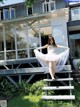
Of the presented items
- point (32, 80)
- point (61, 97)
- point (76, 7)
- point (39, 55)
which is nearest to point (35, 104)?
point (61, 97)

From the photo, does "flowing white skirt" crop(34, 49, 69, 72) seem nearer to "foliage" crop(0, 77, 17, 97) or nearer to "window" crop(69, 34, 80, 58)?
"foliage" crop(0, 77, 17, 97)

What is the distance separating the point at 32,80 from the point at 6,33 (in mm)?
4779

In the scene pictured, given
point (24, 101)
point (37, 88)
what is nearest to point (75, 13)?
point (37, 88)

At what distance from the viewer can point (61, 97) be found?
11055mm

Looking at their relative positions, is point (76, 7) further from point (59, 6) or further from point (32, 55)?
point (32, 55)

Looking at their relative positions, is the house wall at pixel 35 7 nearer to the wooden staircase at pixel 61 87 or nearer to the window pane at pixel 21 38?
the window pane at pixel 21 38

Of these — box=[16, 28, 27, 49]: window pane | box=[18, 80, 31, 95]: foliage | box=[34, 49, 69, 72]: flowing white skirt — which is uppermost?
box=[16, 28, 27, 49]: window pane

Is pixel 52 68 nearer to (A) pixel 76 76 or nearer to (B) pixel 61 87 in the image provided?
(B) pixel 61 87

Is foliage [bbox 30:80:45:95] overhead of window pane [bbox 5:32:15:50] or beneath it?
beneath

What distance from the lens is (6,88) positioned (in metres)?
13.2

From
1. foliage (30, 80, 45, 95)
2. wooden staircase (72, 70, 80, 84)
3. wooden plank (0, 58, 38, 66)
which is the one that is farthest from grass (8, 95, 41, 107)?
wooden plank (0, 58, 38, 66)

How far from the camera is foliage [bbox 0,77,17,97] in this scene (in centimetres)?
1281

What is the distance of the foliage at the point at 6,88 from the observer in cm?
1281

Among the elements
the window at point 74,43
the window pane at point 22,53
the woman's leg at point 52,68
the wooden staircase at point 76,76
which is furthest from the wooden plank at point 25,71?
the window at point 74,43
